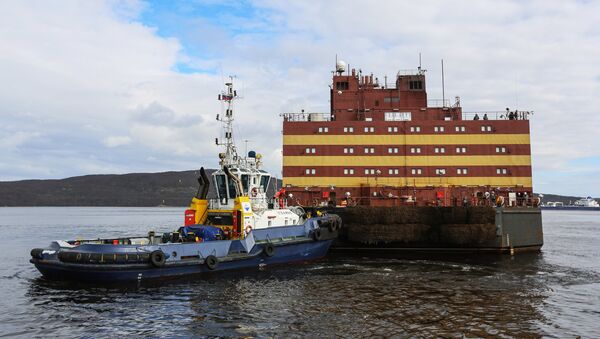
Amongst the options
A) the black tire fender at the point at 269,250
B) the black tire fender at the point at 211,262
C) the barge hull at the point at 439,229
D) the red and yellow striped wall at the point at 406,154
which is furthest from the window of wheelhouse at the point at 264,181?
the red and yellow striped wall at the point at 406,154

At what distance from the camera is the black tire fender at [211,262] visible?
18766 mm

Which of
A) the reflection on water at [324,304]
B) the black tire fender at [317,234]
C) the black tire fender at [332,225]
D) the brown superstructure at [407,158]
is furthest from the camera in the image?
the brown superstructure at [407,158]

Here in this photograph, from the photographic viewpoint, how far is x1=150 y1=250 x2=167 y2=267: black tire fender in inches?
682

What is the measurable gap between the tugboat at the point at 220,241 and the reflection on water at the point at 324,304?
0.67m

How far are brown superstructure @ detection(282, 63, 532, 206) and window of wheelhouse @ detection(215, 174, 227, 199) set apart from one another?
33.9 feet

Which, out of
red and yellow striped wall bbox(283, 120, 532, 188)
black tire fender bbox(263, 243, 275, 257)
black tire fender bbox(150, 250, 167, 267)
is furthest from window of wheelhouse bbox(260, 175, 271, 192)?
red and yellow striped wall bbox(283, 120, 532, 188)

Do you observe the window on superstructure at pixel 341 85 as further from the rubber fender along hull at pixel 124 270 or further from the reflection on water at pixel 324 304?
the rubber fender along hull at pixel 124 270

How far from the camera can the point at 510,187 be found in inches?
1252

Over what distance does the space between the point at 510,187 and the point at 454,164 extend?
174 inches

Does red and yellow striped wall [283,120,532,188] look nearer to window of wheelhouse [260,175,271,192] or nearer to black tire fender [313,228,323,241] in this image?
window of wheelhouse [260,175,271,192]

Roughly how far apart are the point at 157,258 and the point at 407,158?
2108 centimetres

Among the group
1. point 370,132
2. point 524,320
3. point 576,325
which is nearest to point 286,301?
point 524,320

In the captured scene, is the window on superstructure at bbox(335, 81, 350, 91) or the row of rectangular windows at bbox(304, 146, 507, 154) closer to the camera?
the row of rectangular windows at bbox(304, 146, 507, 154)

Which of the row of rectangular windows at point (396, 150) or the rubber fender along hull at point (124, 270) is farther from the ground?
the row of rectangular windows at point (396, 150)
